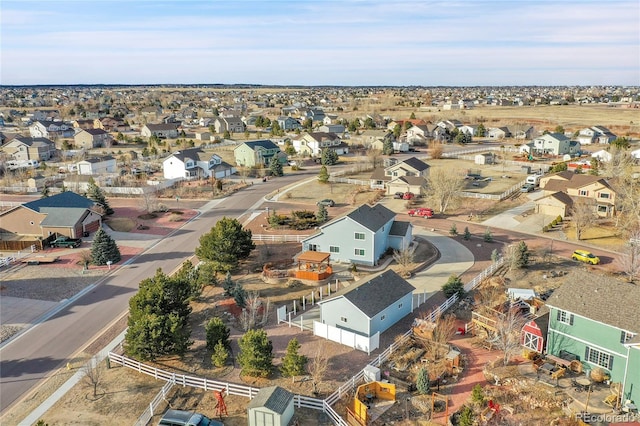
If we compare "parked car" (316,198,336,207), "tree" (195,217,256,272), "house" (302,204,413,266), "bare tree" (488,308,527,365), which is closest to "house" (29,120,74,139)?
"parked car" (316,198,336,207)

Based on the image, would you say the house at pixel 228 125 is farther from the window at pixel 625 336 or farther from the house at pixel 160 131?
the window at pixel 625 336

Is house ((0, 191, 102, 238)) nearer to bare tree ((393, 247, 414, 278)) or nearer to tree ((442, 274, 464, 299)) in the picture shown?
bare tree ((393, 247, 414, 278))

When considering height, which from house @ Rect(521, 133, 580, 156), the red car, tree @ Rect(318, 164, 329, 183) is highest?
house @ Rect(521, 133, 580, 156)

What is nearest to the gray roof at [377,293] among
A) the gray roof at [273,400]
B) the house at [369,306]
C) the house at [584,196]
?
the house at [369,306]

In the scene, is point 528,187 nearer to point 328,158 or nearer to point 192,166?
point 328,158

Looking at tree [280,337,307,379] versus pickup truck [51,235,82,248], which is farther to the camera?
pickup truck [51,235,82,248]

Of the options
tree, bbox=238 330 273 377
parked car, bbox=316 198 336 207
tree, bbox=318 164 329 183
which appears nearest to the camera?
tree, bbox=238 330 273 377

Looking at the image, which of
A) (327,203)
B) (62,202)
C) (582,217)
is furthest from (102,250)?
(582,217)
